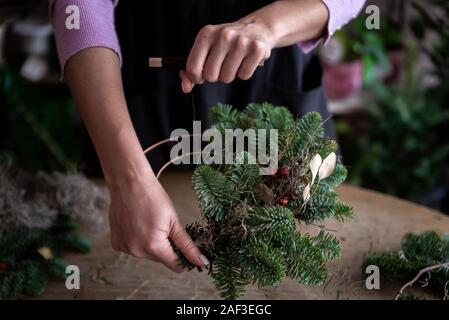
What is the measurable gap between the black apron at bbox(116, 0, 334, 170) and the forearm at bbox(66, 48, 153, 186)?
8.7 inches

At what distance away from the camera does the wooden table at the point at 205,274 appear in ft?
2.73

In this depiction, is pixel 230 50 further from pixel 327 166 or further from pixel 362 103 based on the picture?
pixel 362 103

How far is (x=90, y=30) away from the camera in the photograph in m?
0.77

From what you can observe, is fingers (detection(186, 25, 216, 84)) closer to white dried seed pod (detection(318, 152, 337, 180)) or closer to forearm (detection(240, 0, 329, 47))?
forearm (detection(240, 0, 329, 47))

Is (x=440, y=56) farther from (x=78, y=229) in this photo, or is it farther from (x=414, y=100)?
(x=78, y=229)

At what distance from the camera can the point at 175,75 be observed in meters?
1.00

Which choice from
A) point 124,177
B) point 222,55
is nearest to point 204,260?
point 124,177

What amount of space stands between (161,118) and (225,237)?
37cm

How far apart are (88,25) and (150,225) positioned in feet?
0.98

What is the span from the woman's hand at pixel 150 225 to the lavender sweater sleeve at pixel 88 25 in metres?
0.21

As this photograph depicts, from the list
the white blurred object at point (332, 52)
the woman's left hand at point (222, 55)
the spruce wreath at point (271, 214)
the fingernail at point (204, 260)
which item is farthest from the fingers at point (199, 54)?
the white blurred object at point (332, 52)

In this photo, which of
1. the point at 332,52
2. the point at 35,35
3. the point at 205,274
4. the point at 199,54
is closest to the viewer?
the point at 199,54

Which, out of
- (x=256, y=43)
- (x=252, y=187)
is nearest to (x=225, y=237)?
(x=252, y=187)

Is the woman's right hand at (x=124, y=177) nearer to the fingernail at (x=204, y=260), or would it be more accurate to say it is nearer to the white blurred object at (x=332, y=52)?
the fingernail at (x=204, y=260)
